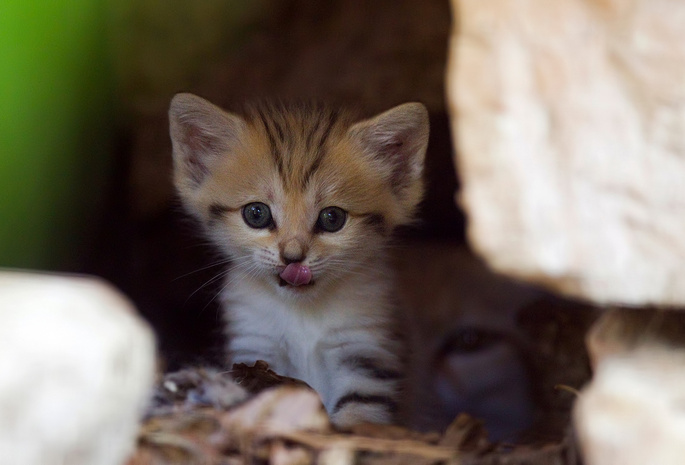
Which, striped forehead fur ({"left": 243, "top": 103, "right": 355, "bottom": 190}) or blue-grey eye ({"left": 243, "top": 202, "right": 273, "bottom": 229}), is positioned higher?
striped forehead fur ({"left": 243, "top": 103, "right": 355, "bottom": 190})

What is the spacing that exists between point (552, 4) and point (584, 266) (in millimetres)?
589

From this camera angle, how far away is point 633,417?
1500 millimetres

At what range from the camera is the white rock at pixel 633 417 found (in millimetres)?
1454

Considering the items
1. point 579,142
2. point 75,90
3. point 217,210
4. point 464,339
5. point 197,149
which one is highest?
point 579,142

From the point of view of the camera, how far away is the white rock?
145 cm

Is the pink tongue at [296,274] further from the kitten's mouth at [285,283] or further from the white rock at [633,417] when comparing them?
the white rock at [633,417]

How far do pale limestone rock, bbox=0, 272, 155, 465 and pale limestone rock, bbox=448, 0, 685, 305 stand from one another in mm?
855

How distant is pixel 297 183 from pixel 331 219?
193mm

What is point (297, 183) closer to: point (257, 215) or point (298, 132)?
point (257, 215)

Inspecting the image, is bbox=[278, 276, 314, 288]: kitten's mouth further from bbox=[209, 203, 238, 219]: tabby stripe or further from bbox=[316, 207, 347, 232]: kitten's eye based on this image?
bbox=[209, 203, 238, 219]: tabby stripe

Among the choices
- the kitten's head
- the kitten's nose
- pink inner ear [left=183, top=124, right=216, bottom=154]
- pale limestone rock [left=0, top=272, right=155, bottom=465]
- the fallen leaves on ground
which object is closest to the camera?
pale limestone rock [left=0, top=272, right=155, bottom=465]

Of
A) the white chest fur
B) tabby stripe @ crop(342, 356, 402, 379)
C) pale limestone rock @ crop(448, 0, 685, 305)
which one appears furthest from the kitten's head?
pale limestone rock @ crop(448, 0, 685, 305)

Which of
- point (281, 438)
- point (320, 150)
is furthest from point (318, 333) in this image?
point (281, 438)

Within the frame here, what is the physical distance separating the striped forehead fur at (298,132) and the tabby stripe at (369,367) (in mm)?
723
